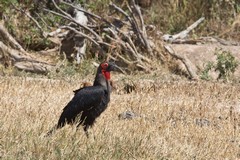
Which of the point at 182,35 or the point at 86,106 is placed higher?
the point at 86,106

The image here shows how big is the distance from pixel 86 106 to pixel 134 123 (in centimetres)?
128

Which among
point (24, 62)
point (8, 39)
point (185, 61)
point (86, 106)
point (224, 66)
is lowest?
point (224, 66)

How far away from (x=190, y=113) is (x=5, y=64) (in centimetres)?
542

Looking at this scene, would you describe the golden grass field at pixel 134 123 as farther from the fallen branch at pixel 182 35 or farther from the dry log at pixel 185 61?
the fallen branch at pixel 182 35

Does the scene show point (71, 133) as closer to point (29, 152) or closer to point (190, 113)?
point (29, 152)

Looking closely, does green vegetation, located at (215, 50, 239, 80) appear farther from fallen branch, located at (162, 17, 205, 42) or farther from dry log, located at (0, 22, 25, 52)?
dry log, located at (0, 22, 25, 52)

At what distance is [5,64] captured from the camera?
14.3m

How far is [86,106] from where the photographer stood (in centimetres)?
774

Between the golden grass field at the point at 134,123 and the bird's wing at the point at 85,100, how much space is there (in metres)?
0.28

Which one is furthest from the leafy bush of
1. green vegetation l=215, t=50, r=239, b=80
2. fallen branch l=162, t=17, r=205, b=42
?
fallen branch l=162, t=17, r=205, b=42

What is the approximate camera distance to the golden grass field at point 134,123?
6477mm

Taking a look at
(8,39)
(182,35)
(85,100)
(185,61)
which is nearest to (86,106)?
(85,100)

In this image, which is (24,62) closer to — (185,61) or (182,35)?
(185,61)

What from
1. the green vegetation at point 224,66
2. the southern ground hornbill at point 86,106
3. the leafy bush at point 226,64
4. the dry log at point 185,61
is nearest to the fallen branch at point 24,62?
the dry log at point 185,61
